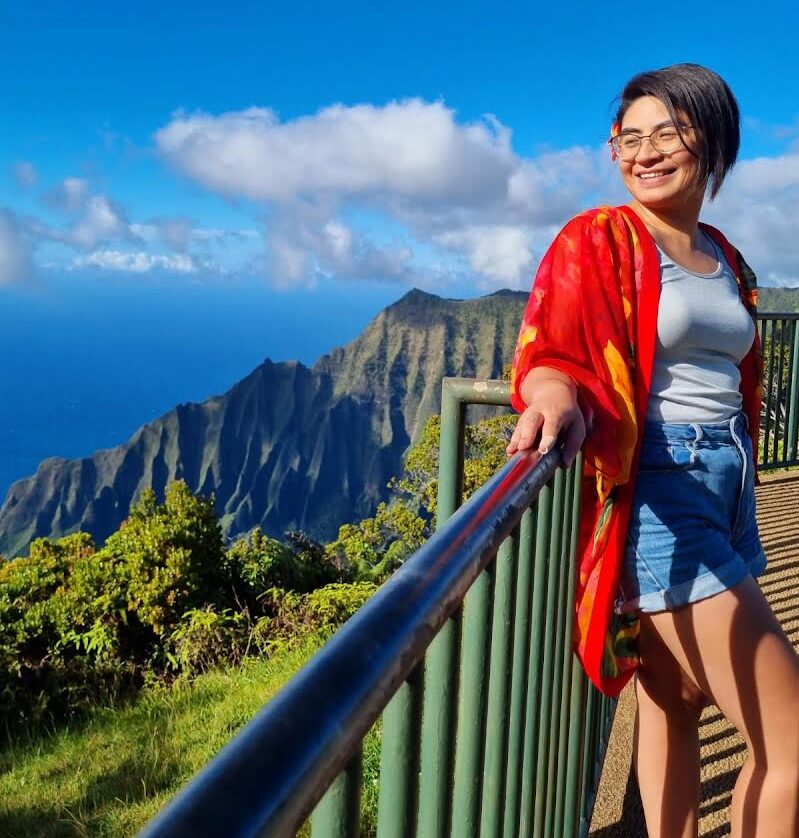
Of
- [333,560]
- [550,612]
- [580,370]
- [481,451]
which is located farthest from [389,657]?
[481,451]

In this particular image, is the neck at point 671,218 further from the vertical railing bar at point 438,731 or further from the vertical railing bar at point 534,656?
the vertical railing bar at point 438,731

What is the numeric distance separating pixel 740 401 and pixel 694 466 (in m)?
0.23

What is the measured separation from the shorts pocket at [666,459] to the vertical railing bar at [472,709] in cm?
75

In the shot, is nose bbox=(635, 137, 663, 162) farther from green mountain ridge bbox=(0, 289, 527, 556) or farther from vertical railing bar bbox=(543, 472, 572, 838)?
green mountain ridge bbox=(0, 289, 527, 556)

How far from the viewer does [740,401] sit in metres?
1.81

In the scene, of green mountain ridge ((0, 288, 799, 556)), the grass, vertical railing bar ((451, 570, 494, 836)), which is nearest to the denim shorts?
vertical railing bar ((451, 570, 494, 836))

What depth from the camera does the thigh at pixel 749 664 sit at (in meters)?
1.56

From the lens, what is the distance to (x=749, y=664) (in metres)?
1.55

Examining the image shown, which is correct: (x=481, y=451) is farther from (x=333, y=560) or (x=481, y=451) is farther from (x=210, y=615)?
(x=210, y=615)

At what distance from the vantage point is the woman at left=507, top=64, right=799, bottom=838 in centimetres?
158

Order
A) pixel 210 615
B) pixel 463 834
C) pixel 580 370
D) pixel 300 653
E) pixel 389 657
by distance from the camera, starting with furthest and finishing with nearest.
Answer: pixel 210 615
pixel 300 653
pixel 580 370
pixel 463 834
pixel 389 657

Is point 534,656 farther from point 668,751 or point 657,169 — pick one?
point 657,169

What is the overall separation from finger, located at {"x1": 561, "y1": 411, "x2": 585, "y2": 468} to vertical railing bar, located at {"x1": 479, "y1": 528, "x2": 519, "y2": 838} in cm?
30

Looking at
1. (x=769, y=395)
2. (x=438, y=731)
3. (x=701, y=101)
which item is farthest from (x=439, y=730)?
(x=769, y=395)
